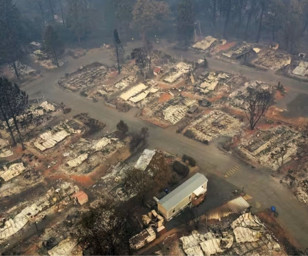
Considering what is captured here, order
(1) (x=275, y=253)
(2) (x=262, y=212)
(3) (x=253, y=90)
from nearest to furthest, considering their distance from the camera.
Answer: (1) (x=275, y=253) < (2) (x=262, y=212) < (3) (x=253, y=90)

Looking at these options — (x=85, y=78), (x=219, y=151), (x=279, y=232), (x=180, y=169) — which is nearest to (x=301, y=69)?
(x=219, y=151)

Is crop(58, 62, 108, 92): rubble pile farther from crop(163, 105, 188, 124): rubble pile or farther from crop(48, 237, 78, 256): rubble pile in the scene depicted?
crop(48, 237, 78, 256): rubble pile

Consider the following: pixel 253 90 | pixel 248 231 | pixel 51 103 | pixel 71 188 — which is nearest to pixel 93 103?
pixel 51 103

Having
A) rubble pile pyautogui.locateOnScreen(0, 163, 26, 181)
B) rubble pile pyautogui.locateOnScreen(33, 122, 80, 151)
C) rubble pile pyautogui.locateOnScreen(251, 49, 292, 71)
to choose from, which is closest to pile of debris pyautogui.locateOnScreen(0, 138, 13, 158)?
rubble pile pyautogui.locateOnScreen(0, 163, 26, 181)

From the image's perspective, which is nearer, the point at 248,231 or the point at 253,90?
the point at 248,231

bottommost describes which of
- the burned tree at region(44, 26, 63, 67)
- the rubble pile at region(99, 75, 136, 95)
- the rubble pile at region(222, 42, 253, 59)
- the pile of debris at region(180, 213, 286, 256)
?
the pile of debris at region(180, 213, 286, 256)

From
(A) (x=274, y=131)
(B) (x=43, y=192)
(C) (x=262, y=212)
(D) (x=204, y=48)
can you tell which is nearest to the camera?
(C) (x=262, y=212)

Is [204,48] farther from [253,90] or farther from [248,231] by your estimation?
[248,231]
